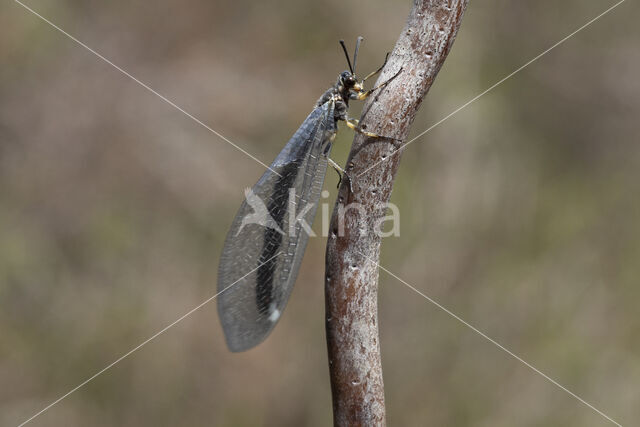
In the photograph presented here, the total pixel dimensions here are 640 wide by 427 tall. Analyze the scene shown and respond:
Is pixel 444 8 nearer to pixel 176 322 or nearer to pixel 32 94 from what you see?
pixel 176 322

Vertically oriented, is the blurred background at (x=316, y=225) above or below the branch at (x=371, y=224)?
above

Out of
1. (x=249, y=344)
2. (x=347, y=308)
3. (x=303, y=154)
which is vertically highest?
(x=303, y=154)

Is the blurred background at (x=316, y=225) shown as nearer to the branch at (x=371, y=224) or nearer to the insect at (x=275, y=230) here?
the insect at (x=275, y=230)

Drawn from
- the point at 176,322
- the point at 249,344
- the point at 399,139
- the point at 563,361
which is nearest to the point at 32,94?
the point at 176,322

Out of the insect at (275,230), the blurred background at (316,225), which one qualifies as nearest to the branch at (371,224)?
the insect at (275,230)

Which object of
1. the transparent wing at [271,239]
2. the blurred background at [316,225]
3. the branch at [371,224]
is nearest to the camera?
the branch at [371,224]

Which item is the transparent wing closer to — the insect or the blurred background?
the insect
